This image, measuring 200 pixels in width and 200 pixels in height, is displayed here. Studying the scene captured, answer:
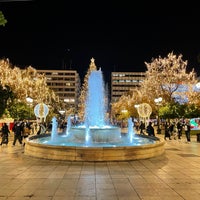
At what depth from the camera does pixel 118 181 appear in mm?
9836

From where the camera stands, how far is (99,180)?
9.96 meters

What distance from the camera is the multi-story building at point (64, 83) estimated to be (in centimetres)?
15812

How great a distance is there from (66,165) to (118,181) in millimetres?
3630

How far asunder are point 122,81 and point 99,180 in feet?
541

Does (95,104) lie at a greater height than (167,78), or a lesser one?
lesser

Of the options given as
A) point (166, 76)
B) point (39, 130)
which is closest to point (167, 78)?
point (166, 76)

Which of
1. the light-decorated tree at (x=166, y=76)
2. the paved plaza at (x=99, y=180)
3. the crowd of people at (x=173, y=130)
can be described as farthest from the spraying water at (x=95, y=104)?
the light-decorated tree at (x=166, y=76)

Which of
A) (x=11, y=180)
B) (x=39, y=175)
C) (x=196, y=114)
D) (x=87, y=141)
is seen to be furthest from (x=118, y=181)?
(x=196, y=114)

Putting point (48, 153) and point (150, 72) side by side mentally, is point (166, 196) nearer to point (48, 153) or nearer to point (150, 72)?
point (48, 153)

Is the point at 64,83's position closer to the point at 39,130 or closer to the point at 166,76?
the point at 166,76

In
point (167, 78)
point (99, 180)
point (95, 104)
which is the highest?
point (167, 78)

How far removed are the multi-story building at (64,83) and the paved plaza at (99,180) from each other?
14497 cm

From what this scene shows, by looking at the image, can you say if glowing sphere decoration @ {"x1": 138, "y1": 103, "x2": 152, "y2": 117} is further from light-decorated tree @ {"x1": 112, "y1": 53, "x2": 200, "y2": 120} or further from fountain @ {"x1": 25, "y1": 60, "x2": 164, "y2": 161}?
fountain @ {"x1": 25, "y1": 60, "x2": 164, "y2": 161}

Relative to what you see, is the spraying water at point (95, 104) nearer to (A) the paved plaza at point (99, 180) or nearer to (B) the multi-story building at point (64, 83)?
(A) the paved plaza at point (99, 180)
